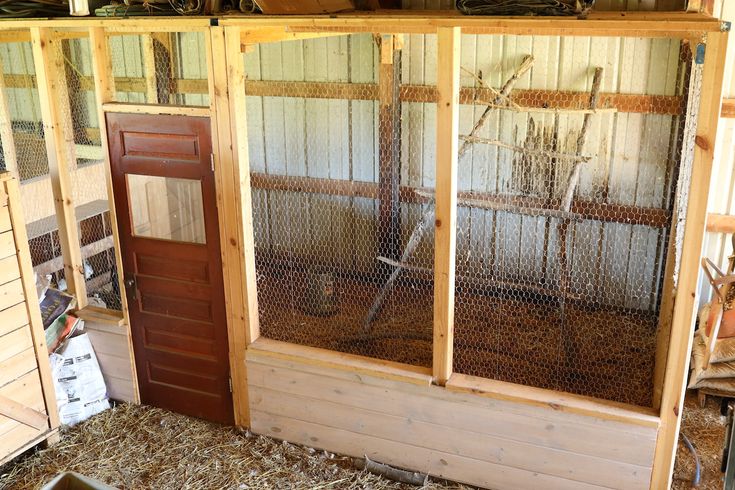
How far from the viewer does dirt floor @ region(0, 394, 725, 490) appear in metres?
3.34

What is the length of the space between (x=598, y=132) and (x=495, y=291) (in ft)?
4.36

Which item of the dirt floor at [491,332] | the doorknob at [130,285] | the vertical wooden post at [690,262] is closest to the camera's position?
the vertical wooden post at [690,262]

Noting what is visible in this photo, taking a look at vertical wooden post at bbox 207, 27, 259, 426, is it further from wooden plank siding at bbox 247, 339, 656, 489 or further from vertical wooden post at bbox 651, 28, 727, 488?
vertical wooden post at bbox 651, 28, 727, 488

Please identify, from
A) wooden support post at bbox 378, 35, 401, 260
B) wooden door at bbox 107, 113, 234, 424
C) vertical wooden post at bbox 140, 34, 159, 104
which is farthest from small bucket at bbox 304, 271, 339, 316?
vertical wooden post at bbox 140, 34, 159, 104

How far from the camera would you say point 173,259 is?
363cm

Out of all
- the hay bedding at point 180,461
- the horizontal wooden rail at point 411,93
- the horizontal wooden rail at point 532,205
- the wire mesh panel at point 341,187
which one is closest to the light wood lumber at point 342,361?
the hay bedding at point 180,461

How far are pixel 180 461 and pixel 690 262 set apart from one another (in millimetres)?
2657

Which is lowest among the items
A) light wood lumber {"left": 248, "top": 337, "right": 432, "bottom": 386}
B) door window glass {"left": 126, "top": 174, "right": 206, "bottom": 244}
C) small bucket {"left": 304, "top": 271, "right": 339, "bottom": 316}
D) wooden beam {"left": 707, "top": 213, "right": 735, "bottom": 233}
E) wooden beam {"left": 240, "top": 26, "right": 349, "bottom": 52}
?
small bucket {"left": 304, "top": 271, "right": 339, "bottom": 316}

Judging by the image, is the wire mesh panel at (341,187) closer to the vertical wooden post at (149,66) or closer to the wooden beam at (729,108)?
the vertical wooden post at (149,66)

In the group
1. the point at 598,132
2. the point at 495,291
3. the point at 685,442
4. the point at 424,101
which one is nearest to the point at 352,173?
the point at 424,101

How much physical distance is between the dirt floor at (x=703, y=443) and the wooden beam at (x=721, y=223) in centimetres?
117

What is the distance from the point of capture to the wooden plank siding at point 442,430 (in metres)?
2.95

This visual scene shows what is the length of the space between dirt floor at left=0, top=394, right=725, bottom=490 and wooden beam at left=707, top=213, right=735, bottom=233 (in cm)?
131

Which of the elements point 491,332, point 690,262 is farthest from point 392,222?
point 690,262
